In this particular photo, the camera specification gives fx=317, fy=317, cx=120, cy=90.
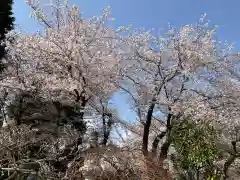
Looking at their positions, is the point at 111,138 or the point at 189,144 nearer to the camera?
the point at 189,144

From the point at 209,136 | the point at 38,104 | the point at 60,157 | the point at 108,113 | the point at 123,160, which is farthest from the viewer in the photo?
the point at 108,113

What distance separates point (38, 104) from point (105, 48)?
3.07 meters

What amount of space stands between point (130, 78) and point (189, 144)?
299 centimetres

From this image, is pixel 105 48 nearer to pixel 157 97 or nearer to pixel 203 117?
pixel 157 97

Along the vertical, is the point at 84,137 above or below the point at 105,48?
below

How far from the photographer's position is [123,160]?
767 cm

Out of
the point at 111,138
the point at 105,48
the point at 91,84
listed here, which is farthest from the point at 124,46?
the point at 111,138

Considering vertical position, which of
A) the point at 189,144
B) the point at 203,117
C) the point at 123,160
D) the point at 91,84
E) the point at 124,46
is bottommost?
the point at 123,160

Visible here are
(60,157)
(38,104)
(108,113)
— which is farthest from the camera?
(108,113)

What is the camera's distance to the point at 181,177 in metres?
10.5

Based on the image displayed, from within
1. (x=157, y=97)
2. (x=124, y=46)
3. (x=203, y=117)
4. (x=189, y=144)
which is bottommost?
(x=189, y=144)

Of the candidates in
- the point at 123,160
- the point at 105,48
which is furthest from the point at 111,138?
the point at 123,160

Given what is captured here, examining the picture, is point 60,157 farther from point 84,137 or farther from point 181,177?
point 181,177

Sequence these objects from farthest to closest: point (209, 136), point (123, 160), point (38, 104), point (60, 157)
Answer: point (38, 104) < point (209, 136) < point (60, 157) < point (123, 160)
